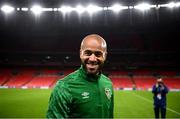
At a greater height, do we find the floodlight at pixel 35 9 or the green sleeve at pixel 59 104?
the floodlight at pixel 35 9

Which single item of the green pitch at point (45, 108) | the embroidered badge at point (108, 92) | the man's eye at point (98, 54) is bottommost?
the green pitch at point (45, 108)

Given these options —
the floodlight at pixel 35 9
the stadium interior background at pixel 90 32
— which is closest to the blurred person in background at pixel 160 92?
the floodlight at pixel 35 9

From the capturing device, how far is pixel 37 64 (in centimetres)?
5388

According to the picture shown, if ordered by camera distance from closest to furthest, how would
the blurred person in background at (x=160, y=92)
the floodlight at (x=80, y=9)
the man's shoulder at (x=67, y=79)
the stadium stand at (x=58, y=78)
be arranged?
the man's shoulder at (x=67, y=79) → the blurred person in background at (x=160, y=92) → the floodlight at (x=80, y=9) → the stadium stand at (x=58, y=78)

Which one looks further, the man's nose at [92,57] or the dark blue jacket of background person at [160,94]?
the dark blue jacket of background person at [160,94]

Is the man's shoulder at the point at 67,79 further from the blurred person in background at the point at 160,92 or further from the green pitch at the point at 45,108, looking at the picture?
the green pitch at the point at 45,108

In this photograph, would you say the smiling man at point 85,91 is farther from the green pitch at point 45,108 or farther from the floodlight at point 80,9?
the floodlight at point 80,9

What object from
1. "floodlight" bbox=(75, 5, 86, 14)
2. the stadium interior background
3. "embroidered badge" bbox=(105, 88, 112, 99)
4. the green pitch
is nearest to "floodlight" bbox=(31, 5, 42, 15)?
the stadium interior background

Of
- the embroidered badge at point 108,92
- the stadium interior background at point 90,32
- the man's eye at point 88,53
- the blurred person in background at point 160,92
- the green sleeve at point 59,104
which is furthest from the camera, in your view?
the stadium interior background at point 90,32

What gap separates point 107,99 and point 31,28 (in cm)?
5015

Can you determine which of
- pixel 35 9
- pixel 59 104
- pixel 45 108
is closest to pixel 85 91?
pixel 59 104

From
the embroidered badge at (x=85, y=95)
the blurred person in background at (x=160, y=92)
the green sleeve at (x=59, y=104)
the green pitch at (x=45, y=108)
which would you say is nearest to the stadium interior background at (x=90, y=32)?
the green pitch at (x=45, y=108)

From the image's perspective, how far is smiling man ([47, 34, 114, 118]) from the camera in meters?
1.81

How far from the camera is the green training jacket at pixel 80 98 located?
5.89ft
